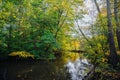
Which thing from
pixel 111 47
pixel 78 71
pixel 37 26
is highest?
pixel 37 26

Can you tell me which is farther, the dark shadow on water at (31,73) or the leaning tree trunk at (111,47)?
the dark shadow on water at (31,73)

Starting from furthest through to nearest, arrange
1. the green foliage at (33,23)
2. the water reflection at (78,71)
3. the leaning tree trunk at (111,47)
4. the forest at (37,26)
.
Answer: the green foliage at (33,23) → the forest at (37,26) → the water reflection at (78,71) → the leaning tree trunk at (111,47)

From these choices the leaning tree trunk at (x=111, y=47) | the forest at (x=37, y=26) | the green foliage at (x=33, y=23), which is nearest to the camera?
the leaning tree trunk at (x=111, y=47)

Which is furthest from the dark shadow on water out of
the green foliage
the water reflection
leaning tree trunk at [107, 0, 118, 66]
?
leaning tree trunk at [107, 0, 118, 66]

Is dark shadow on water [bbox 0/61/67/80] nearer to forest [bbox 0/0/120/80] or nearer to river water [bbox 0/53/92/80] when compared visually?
river water [bbox 0/53/92/80]

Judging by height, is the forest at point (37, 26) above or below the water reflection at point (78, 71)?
above

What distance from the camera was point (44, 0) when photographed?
23188mm

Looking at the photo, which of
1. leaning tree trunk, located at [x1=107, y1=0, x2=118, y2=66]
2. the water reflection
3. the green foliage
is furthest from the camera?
the green foliage

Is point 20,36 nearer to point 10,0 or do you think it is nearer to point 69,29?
point 10,0

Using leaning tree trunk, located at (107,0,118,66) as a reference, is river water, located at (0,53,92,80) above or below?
below

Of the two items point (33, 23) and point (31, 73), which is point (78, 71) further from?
point (33, 23)

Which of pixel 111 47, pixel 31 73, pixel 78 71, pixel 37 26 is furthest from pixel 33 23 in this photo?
pixel 111 47

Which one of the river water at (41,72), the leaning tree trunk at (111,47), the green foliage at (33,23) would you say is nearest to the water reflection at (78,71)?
the river water at (41,72)

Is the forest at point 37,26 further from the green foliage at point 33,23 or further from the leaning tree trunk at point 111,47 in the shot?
the leaning tree trunk at point 111,47
